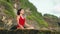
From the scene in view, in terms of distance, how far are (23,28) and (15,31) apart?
37 cm

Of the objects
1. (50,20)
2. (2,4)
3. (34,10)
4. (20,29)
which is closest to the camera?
(20,29)

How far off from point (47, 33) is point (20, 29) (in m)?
0.99

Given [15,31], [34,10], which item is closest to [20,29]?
[15,31]

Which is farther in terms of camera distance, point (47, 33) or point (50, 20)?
point (50, 20)

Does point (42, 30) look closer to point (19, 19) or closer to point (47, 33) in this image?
point (47, 33)

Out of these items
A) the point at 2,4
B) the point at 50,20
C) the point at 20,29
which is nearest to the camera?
the point at 20,29

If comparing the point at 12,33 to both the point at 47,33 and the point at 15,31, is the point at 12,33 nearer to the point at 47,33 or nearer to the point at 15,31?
the point at 15,31

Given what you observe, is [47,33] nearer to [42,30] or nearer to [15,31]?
[42,30]

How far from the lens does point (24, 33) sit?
991cm

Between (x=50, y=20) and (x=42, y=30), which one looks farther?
(x=50, y=20)

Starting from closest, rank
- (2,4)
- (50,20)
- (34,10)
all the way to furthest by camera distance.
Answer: (2,4), (34,10), (50,20)

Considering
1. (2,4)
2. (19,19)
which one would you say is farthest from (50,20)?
(19,19)

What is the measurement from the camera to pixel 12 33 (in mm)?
9953

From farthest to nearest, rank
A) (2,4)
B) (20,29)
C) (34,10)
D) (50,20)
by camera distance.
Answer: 1. (50,20)
2. (34,10)
3. (2,4)
4. (20,29)
